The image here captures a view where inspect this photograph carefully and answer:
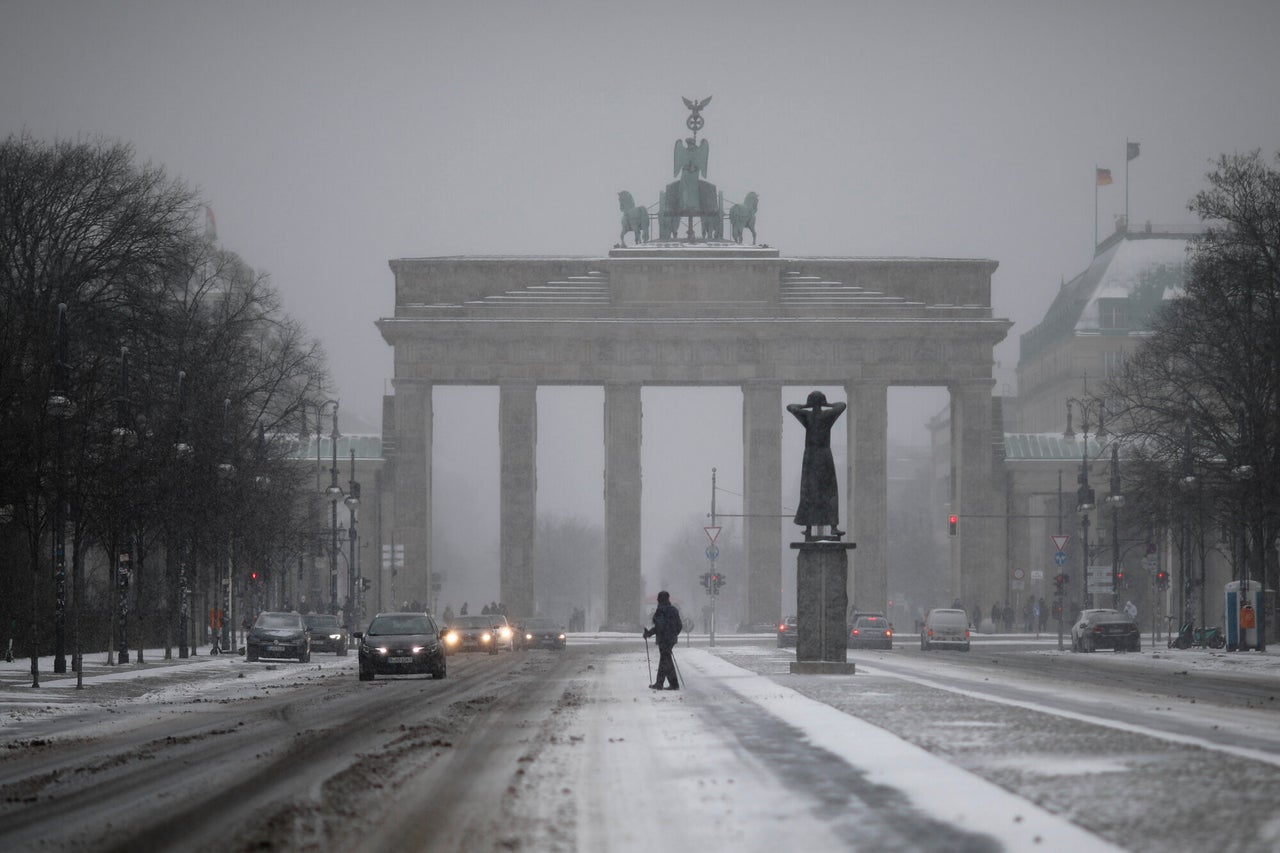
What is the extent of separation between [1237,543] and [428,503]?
48.7 meters

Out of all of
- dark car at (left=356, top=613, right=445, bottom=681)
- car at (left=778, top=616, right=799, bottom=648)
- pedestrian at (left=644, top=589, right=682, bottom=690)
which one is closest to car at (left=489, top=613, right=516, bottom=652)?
car at (left=778, top=616, right=799, bottom=648)

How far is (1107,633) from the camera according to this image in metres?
66.3

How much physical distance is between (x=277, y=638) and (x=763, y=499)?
167 ft

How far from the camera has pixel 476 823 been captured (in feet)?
43.5

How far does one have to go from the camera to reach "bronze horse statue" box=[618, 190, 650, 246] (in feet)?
353

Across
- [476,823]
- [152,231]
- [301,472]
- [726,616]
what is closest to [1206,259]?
[152,231]

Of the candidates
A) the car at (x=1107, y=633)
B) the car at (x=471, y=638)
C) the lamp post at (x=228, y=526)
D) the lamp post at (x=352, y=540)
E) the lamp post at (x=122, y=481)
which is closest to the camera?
the lamp post at (x=122, y=481)

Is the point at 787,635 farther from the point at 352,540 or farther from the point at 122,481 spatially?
the point at 122,481

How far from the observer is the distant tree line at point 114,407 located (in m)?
44.2

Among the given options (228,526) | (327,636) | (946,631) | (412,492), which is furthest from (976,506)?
(228,526)

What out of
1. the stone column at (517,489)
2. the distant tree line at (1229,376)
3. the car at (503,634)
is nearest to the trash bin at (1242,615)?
the distant tree line at (1229,376)

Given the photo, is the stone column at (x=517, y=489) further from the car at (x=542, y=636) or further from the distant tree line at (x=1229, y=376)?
the distant tree line at (x=1229, y=376)

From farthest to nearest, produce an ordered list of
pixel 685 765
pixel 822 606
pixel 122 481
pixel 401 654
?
1. pixel 122 481
2. pixel 401 654
3. pixel 822 606
4. pixel 685 765

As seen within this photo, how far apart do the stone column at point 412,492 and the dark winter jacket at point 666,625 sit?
69.7 metres
